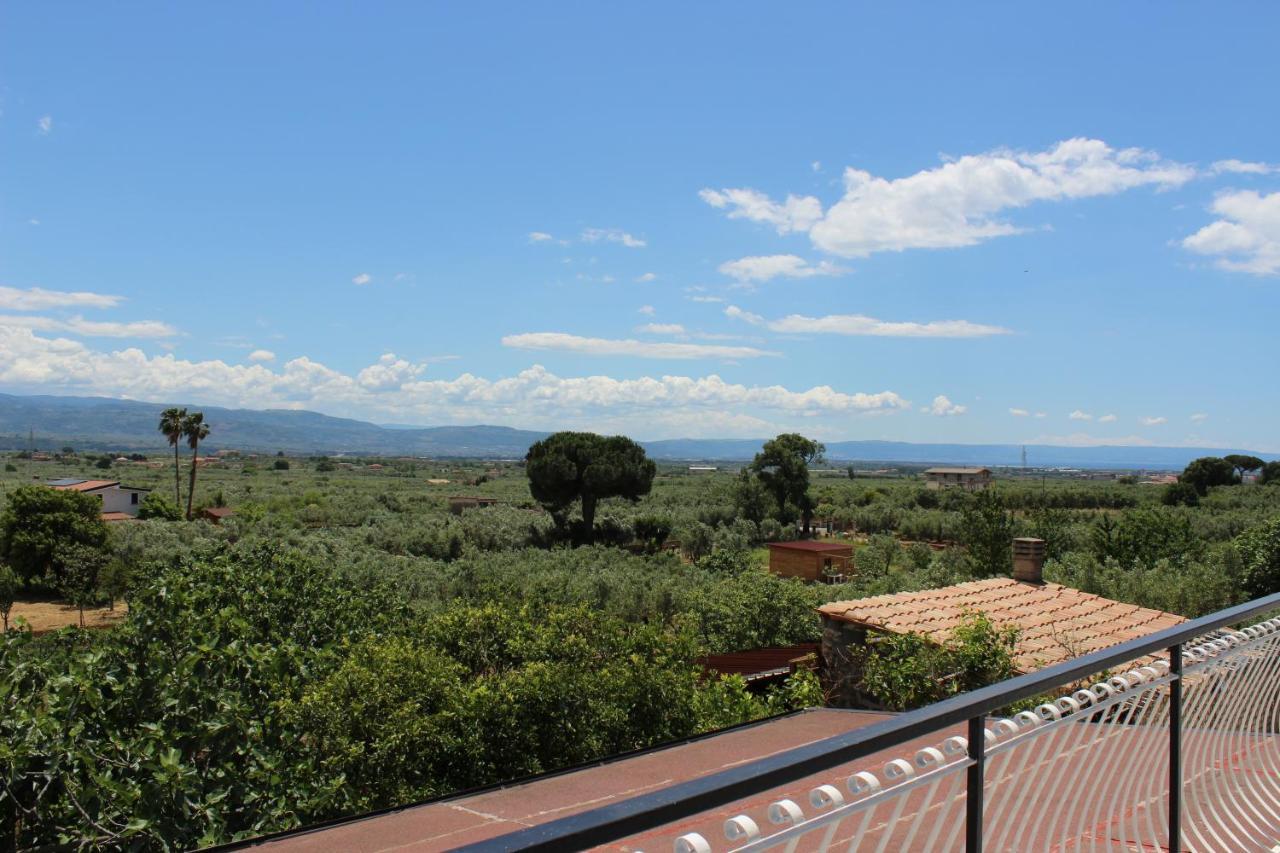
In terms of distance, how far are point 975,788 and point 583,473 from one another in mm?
47356

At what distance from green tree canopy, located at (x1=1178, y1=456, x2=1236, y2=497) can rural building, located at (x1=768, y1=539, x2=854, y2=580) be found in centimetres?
5424

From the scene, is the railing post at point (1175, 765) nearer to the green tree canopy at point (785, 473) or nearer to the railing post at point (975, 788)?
the railing post at point (975, 788)

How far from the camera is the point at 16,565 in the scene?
35750 millimetres

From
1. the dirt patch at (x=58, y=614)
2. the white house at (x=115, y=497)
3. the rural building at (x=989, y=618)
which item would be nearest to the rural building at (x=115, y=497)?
the white house at (x=115, y=497)

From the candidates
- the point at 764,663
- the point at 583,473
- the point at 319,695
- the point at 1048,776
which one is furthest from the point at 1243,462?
the point at 1048,776

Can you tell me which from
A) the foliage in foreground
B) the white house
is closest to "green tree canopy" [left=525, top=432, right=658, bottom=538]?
the white house

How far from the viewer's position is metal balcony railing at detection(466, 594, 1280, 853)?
5.06 ft

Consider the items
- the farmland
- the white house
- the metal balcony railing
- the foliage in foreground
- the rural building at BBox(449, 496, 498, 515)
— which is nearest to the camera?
the metal balcony railing

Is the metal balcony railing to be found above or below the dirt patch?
above

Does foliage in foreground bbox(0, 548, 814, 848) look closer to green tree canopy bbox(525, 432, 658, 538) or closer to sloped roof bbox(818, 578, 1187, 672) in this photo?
sloped roof bbox(818, 578, 1187, 672)

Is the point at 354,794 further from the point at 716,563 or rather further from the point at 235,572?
the point at 716,563

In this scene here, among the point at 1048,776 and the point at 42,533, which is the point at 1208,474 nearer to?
the point at 42,533

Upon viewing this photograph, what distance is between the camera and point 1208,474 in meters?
77.0

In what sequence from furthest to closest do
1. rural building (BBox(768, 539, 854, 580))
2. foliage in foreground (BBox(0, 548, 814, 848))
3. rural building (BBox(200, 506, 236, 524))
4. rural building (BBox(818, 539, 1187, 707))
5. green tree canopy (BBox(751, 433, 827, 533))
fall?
1. green tree canopy (BBox(751, 433, 827, 533))
2. rural building (BBox(200, 506, 236, 524))
3. rural building (BBox(768, 539, 854, 580))
4. rural building (BBox(818, 539, 1187, 707))
5. foliage in foreground (BBox(0, 548, 814, 848))
